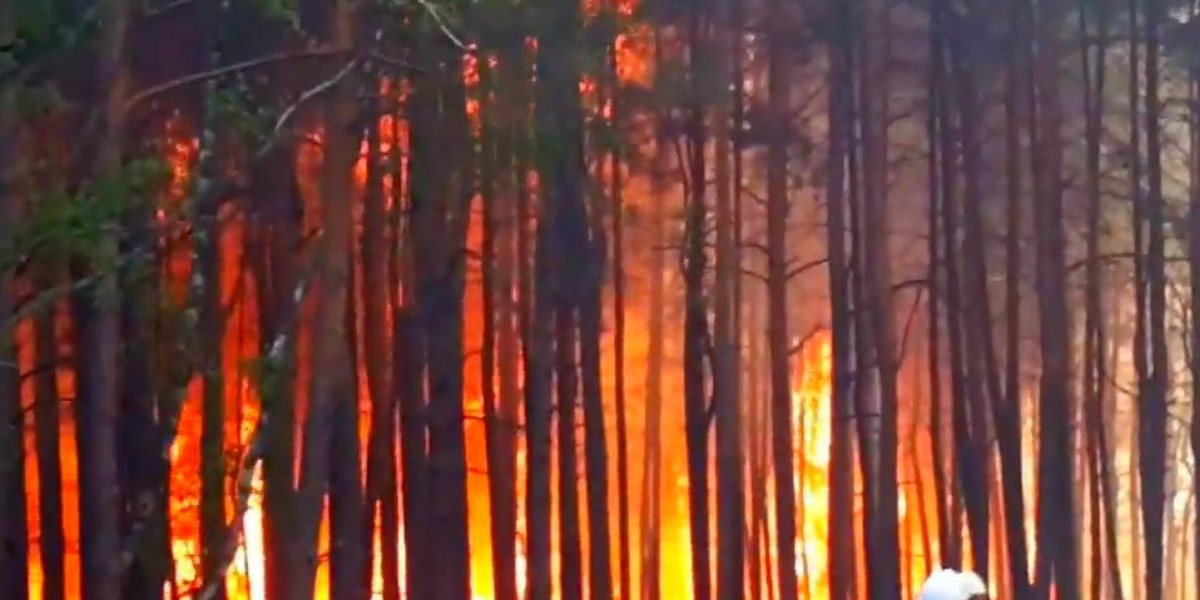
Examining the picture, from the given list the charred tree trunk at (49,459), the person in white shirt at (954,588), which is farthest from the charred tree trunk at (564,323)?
the person in white shirt at (954,588)

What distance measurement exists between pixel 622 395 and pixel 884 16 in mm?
3370

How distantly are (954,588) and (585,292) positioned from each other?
8.07 meters

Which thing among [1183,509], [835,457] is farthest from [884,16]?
[1183,509]

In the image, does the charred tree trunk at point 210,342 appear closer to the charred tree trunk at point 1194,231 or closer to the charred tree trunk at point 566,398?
the charred tree trunk at point 566,398

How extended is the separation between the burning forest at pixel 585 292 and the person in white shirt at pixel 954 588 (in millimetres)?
3365

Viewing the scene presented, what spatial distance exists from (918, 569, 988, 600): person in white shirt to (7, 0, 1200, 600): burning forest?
3.37 metres

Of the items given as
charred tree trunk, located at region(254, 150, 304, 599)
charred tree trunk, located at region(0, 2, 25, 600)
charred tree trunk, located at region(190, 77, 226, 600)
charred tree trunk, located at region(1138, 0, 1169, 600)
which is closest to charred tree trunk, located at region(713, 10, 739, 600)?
charred tree trunk, located at region(1138, 0, 1169, 600)

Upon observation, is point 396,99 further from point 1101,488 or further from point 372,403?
point 1101,488

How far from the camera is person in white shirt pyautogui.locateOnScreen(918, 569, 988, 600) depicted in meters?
4.73

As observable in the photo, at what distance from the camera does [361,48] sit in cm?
828

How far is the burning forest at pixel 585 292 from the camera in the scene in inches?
334

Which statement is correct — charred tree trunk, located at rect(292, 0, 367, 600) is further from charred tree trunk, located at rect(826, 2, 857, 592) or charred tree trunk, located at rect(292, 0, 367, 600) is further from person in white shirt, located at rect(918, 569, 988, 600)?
charred tree trunk, located at rect(826, 2, 857, 592)

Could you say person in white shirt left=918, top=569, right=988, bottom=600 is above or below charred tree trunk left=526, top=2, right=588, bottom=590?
below

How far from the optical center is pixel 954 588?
187 inches
